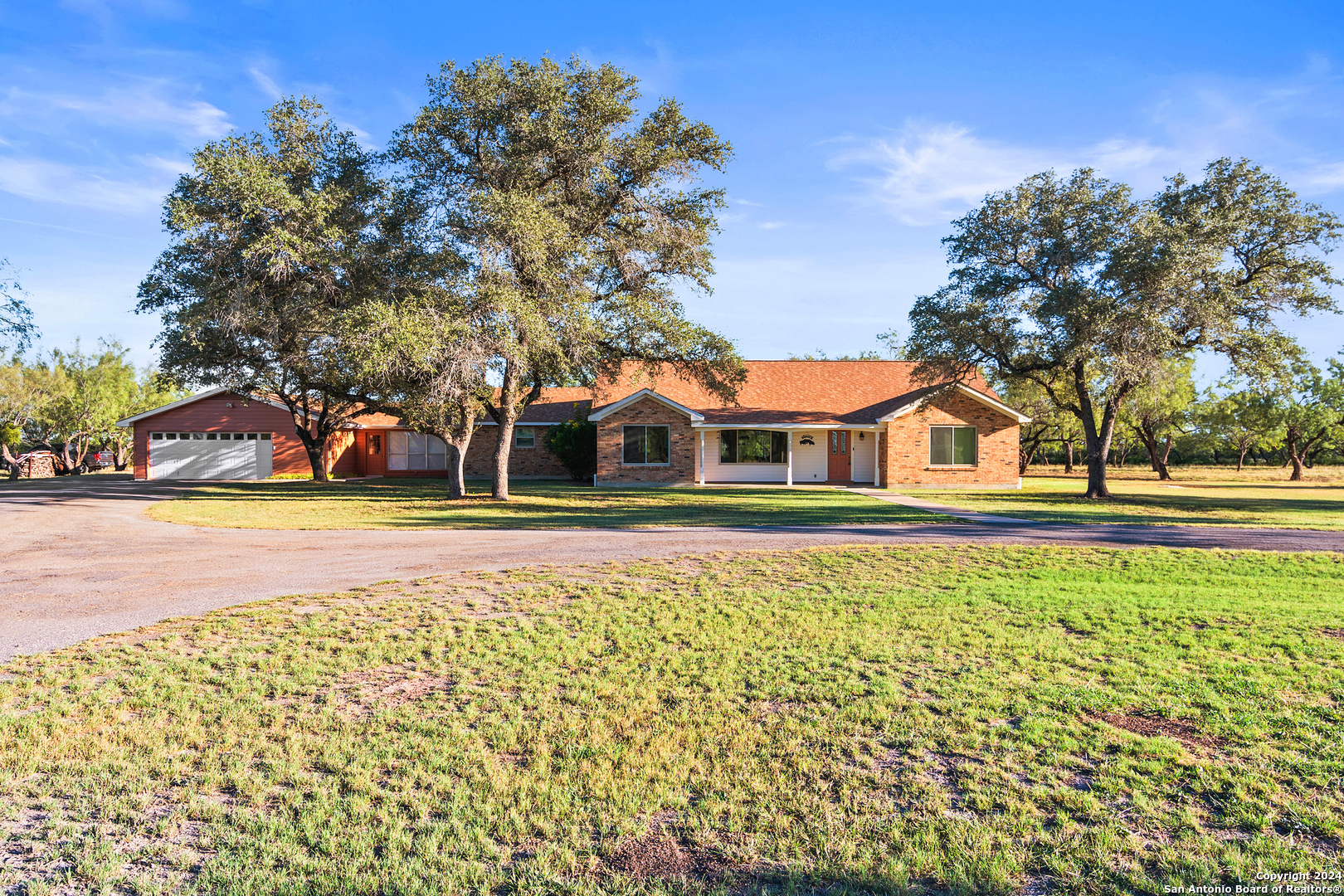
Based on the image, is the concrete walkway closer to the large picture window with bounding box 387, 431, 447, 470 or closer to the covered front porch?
the covered front porch

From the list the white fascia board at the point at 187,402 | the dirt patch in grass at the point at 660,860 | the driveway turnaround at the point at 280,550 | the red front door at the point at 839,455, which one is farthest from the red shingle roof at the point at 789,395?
Result: the dirt patch in grass at the point at 660,860

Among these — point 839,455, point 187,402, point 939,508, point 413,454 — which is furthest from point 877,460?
point 187,402

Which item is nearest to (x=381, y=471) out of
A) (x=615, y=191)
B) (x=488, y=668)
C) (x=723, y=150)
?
(x=615, y=191)

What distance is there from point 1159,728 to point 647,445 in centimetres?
2233

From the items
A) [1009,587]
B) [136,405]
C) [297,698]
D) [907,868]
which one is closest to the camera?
[907,868]

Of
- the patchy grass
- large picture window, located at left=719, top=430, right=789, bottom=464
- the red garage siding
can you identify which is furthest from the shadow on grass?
the red garage siding

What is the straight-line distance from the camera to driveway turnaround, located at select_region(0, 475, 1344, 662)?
712 cm

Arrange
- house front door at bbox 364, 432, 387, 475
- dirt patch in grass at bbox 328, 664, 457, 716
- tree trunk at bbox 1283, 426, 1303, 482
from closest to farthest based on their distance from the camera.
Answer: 1. dirt patch in grass at bbox 328, 664, 457, 716
2. house front door at bbox 364, 432, 387, 475
3. tree trunk at bbox 1283, 426, 1303, 482

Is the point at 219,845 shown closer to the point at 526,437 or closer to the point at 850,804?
the point at 850,804

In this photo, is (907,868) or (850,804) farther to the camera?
(850,804)

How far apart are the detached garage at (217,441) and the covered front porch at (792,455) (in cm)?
1779

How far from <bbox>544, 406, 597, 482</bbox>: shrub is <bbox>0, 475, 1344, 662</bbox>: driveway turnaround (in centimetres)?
1438

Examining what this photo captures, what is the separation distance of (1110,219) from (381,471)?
3019cm

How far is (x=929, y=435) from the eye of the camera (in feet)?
84.2
